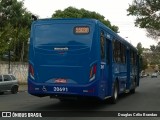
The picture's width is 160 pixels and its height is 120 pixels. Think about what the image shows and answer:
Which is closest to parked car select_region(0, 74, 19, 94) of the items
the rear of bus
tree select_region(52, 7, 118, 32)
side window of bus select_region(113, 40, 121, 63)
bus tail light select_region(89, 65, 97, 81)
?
side window of bus select_region(113, 40, 121, 63)

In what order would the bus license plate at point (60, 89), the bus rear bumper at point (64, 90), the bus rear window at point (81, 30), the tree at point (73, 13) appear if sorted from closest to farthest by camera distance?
the bus rear bumper at point (64, 90), the bus license plate at point (60, 89), the bus rear window at point (81, 30), the tree at point (73, 13)

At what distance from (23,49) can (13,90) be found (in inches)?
741

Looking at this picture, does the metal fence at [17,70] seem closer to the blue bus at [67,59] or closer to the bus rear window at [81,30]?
the blue bus at [67,59]

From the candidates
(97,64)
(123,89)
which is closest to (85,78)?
(97,64)

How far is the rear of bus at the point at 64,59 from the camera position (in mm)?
15250

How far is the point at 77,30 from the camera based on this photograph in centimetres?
1570

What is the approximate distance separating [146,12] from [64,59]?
A: 18.7 m

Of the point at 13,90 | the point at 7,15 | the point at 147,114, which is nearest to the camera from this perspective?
the point at 147,114

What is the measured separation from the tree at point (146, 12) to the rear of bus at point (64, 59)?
1743cm

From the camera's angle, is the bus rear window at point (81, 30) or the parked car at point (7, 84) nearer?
the bus rear window at point (81, 30)

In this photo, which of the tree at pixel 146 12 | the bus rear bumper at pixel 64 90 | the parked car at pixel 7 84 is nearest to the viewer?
the bus rear bumper at pixel 64 90

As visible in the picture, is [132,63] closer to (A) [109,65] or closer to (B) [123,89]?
(B) [123,89]

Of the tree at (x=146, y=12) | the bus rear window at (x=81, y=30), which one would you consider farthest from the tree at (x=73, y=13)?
the bus rear window at (x=81, y=30)

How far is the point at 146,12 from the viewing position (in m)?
32.9
